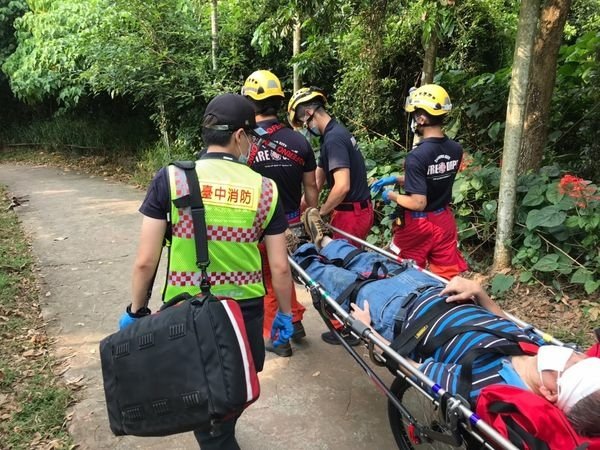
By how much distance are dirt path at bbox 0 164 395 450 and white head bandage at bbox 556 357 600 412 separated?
53.2 inches

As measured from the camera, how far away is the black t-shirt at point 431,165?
3307 mm

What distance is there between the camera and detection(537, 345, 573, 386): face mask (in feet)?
5.75

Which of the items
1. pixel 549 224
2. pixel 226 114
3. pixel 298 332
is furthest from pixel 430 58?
pixel 226 114

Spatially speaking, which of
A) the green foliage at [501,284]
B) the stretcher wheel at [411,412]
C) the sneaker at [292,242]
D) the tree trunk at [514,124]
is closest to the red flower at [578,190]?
the tree trunk at [514,124]

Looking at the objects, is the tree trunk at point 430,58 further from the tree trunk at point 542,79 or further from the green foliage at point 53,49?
the green foliage at point 53,49

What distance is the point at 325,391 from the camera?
3.29 metres

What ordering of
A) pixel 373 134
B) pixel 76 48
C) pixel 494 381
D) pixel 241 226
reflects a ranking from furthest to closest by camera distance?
pixel 76 48 < pixel 373 134 < pixel 241 226 < pixel 494 381

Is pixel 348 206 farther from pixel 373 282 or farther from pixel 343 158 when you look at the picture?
pixel 373 282

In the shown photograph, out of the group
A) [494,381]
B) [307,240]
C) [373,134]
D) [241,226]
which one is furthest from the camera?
[373,134]

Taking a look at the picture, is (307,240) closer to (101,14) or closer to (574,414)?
(574,414)

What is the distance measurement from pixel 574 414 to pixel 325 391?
1.91 m

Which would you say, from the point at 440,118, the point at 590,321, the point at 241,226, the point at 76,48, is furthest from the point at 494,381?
the point at 76,48

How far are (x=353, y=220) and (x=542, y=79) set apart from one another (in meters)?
2.50

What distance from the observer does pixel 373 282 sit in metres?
2.78
